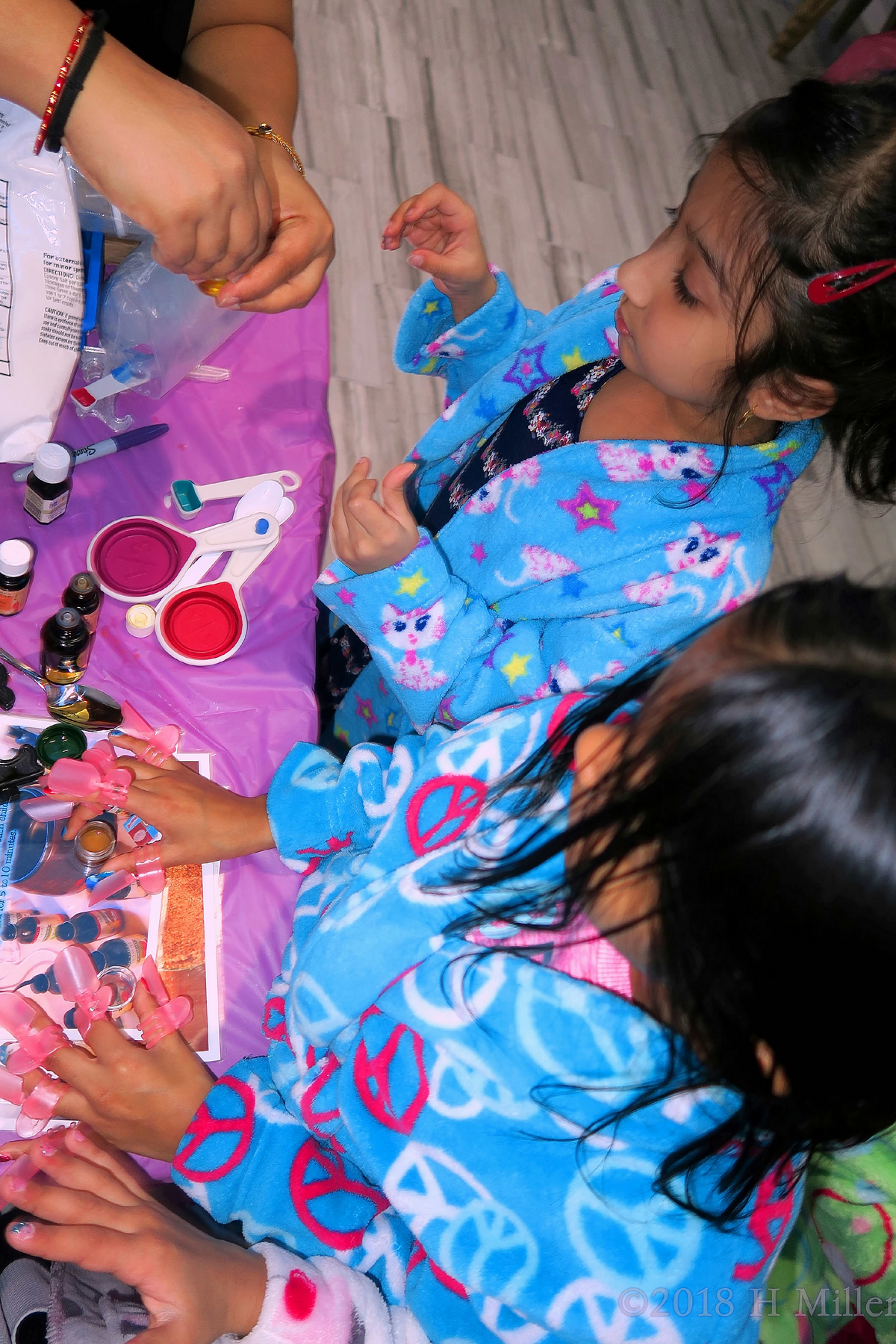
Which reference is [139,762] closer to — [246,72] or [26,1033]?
[26,1033]

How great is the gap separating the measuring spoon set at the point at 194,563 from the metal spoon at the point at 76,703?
0.28 ft

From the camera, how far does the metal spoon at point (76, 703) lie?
87 cm

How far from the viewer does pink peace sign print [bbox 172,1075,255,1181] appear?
2.50ft

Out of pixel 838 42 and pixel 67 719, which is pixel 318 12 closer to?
pixel 838 42

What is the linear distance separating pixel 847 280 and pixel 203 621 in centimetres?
70

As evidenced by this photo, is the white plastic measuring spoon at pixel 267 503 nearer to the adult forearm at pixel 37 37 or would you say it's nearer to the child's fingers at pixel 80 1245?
the adult forearm at pixel 37 37

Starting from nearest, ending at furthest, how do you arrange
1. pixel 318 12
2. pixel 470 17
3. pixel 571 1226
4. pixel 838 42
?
pixel 571 1226, pixel 318 12, pixel 470 17, pixel 838 42

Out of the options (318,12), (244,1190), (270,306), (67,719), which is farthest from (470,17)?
(244,1190)

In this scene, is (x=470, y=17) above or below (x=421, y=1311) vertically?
above

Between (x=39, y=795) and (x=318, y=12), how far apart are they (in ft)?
8.67

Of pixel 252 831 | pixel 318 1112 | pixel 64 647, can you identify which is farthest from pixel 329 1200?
pixel 64 647

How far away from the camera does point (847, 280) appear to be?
0.77 metres

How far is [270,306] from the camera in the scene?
3.05ft

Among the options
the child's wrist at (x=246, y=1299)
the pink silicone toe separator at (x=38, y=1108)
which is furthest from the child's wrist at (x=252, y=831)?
the child's wrist at (x=246, y=1299)
